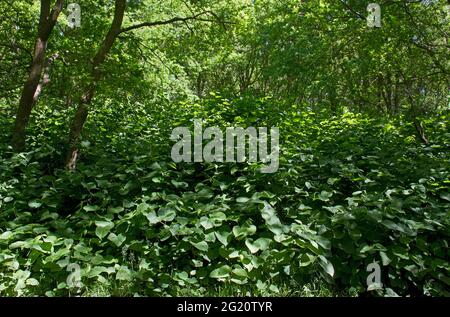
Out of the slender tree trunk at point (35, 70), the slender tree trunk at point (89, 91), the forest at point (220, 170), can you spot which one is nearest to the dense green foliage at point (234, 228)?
the forest at point (220, 170)

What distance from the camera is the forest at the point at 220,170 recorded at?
3.91 m

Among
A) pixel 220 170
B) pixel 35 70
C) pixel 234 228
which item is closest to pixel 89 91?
pixel 35 70

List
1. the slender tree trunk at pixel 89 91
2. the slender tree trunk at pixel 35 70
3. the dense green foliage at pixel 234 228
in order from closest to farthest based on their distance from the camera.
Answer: the dense green foliage at pixel 234 228 → the slender tree trunk at pixel 89 91 → the slender tree trunk at pixel 35 70

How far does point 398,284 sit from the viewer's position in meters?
3.89

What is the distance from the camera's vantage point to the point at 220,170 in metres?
6.15

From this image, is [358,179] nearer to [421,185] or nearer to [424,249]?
[421,185]

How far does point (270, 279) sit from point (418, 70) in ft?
23.7

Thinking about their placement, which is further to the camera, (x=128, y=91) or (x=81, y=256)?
(x=128, y=91)

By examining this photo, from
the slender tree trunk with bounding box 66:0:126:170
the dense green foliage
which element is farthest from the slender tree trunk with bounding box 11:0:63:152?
the dense green foliage

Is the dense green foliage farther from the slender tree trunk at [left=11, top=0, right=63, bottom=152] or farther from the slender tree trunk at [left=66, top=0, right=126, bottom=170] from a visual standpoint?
the slender tree trunk at [left=11, top=0, right=63, bottom=152]

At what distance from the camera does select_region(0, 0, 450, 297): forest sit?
3914 millimetres

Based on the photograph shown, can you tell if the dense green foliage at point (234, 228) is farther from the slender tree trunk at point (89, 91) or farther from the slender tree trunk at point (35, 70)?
the slender tree trunk at point (35, 70)

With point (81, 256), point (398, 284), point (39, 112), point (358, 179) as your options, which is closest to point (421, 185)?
point (358, 179)

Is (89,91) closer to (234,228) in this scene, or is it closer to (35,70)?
(35,70)
